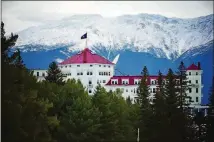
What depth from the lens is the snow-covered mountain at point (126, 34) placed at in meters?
20.2

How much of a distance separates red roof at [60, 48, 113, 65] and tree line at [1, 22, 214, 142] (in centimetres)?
475

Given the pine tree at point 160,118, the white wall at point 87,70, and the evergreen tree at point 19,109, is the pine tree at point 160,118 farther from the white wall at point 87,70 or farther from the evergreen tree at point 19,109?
the white wall at point 87,70

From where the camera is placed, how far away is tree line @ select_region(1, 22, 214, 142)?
11.2 metres

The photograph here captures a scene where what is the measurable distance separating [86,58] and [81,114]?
10015mm

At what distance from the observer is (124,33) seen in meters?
23.1

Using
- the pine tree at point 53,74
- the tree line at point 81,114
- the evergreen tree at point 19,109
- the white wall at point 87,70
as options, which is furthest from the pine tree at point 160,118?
the white wall at point 87,70

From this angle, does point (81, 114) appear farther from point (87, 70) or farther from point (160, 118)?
point (87, 70)

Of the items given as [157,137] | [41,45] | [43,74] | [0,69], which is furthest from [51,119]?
[43,74]

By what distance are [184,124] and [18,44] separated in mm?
8074

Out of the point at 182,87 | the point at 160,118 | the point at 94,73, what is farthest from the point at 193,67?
the point at 160,118

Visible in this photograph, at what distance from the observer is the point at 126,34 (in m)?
23.2

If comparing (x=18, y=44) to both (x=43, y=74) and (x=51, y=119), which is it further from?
(x=51, y=119)

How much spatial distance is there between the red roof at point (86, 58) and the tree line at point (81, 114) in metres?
4.75

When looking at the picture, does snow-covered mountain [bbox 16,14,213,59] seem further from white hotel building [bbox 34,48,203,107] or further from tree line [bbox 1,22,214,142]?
tree line [bbox 1,22,214,142]
